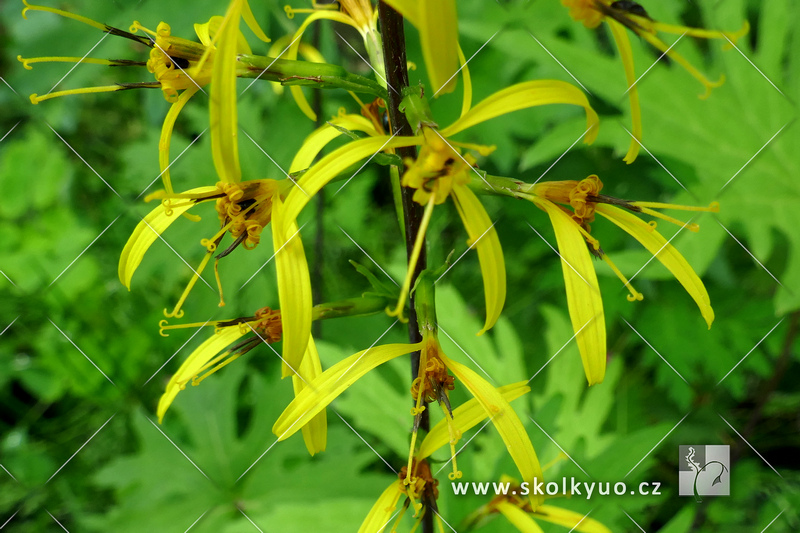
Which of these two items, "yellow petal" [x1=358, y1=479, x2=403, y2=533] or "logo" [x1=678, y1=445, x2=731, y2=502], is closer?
"yellow petal" [x1=358, y1=479, x2=403, y2=533]

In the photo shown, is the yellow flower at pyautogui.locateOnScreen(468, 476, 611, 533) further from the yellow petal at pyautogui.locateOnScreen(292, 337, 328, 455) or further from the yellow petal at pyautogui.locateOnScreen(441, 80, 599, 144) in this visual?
the yellow petal at pyautogui.locateOnScreen(441, 80, 599, 144)

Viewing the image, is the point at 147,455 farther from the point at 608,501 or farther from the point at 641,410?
the point at 641,410

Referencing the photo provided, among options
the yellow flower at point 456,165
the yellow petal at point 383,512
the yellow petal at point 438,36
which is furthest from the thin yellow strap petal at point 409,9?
the yellow petal at point 383,512

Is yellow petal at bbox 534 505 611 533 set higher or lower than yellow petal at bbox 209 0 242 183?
lower

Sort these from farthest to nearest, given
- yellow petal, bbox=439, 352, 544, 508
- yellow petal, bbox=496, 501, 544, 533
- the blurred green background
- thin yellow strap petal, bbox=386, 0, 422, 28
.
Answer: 1. the blurred green background
2. yellow petal, bbox=496, 501, 544, 533
3. yellow petal, bbox=439, 352, 544, 508
4. thin yellow strap petal, bbox=386, 0, 422, 28

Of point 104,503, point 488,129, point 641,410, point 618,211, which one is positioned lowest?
point 104,503

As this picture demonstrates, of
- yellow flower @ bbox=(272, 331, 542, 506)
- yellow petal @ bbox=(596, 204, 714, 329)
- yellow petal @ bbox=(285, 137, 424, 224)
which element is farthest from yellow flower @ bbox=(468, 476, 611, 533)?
yellow petal @ bbox=(285, 137, 424, 224)

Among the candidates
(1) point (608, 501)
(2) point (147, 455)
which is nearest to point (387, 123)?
(1) point (608, 501)
